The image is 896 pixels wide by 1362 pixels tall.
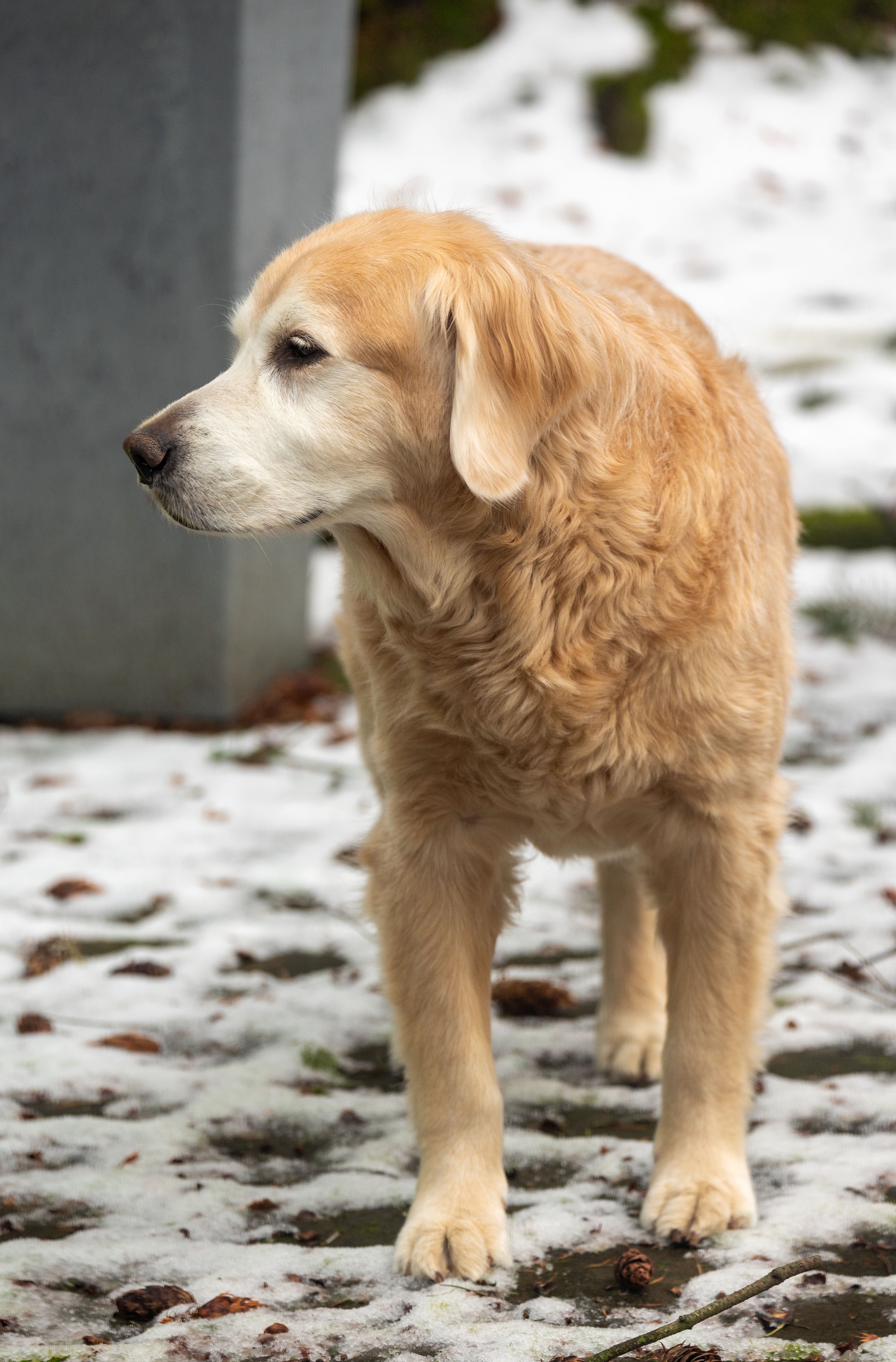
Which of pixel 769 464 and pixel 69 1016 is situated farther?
pixel 69 1016

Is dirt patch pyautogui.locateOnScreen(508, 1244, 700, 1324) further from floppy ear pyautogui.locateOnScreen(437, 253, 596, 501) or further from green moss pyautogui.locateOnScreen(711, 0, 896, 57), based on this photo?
green moss pyautogui.locateOnScreen(711, 0, 896, 57)

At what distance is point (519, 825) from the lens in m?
2.48

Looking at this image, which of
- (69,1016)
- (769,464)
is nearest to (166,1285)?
(69,1016)

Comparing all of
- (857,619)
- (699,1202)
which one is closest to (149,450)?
(699,1202)

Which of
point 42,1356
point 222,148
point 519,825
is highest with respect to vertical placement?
point 222,148

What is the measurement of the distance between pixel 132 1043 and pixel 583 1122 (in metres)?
1.06

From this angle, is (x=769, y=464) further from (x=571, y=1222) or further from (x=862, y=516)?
(x=862, y=516)

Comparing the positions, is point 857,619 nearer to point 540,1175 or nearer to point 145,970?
point 145,970

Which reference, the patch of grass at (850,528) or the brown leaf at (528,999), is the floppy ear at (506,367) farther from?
the patch of grass at (850,528)

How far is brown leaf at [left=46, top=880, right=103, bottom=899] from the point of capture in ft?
12.9

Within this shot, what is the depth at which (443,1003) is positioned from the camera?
2488mm

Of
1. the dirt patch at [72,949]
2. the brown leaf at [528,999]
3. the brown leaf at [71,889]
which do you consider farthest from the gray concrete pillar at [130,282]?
the brown leaf at [528,999]

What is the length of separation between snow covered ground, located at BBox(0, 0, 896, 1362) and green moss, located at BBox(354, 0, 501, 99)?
4524 millimetres

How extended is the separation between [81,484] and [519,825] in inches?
128
